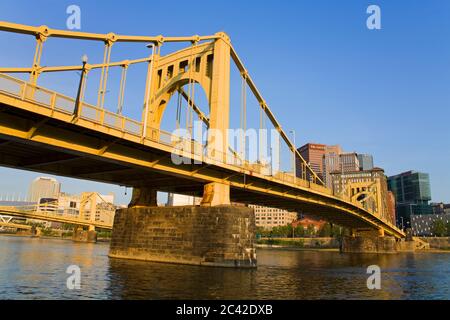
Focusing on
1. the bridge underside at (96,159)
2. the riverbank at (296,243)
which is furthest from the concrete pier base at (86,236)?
the bridge underside at (96,159)

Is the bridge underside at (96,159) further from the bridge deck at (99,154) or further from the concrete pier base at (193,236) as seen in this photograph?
the concrete pier base at (193,236)

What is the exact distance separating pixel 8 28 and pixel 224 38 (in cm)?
2130

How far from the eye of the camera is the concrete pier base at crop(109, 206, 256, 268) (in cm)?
3142

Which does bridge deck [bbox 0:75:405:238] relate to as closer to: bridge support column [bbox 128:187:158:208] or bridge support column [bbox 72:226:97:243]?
bridge support column [bbox 128:187:158:208]

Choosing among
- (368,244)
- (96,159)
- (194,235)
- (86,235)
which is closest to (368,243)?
(368,244)

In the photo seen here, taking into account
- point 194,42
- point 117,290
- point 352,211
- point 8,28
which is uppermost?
point 194,42

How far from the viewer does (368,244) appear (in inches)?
3487

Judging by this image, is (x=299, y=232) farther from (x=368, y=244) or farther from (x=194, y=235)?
(x=194, y=235)

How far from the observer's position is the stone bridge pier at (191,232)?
103ft

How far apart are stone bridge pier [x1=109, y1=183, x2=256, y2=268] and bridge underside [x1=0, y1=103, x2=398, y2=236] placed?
98.3 inches

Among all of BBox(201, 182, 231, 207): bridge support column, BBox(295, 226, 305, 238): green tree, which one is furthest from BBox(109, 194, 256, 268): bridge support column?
BBox(295, 226, 305, 238): green tree
